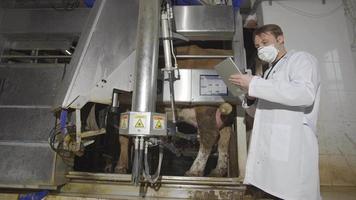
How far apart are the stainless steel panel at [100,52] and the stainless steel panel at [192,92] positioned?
380mm

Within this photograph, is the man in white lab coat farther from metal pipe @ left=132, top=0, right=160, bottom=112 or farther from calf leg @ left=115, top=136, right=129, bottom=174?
calf leg @ left=115, top=136, right=129, bottom=174

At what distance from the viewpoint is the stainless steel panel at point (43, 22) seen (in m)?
1.82

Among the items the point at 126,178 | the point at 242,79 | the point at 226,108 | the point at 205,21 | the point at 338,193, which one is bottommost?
the point at 338,193

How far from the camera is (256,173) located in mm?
1019

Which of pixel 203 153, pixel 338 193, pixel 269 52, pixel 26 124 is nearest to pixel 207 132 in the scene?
pixel 203 153

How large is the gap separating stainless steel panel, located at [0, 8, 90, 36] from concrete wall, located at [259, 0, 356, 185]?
169cm

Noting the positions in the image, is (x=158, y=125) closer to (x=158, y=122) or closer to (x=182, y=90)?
(x=158, y=122)

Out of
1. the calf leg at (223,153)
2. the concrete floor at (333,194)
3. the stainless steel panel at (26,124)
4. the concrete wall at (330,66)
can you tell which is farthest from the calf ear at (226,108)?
the stainless steel panel at (26,124)

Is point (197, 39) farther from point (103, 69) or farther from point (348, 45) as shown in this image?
point (348, 45)

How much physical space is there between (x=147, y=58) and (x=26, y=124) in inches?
40.9

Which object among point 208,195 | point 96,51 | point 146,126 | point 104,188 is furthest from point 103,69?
point 208,195

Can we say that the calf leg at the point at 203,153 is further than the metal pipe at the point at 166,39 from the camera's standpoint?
Yes

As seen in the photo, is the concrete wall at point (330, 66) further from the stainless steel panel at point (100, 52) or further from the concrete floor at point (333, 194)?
the stainless steel panel at point (100, 52)

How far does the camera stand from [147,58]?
44.1 inches
